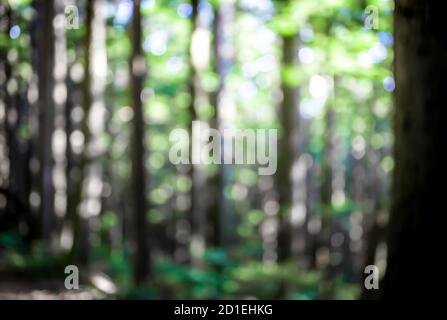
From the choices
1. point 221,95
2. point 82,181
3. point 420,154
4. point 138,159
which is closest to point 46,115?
point 82,181

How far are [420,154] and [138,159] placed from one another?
7.22 m

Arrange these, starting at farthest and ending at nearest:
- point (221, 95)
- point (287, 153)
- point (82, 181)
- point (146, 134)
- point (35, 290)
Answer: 1. point (146, 134)
2. point (287, 153)
3. point (221, 95)
4. point (82, 181)
5. point (35, 290)

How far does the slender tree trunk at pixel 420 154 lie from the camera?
402cm

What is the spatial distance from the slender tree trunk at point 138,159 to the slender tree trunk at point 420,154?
691cm

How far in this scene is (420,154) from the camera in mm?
4102

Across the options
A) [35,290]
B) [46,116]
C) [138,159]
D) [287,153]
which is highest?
[46,116]

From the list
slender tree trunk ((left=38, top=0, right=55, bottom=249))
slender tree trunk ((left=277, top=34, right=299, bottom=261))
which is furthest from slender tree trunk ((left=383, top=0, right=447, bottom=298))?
slender tree trunk ((left=38, top=0, right=55, bottom=249))

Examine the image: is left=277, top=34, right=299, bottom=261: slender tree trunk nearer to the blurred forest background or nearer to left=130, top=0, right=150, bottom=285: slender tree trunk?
the blurred forest background

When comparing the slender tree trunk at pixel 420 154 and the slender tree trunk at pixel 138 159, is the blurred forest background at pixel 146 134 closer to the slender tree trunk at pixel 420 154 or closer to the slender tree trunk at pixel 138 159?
the slender tree trunk at pixel 138 159

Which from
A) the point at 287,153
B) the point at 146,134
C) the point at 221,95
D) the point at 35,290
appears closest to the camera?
the point at 35,290

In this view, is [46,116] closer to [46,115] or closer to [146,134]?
[46,115]

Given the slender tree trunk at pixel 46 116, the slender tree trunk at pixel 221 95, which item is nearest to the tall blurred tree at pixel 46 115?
the slender tree trunk at pixel 46 116

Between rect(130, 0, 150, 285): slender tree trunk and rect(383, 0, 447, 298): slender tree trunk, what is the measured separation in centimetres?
691

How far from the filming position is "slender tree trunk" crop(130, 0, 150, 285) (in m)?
10.5
